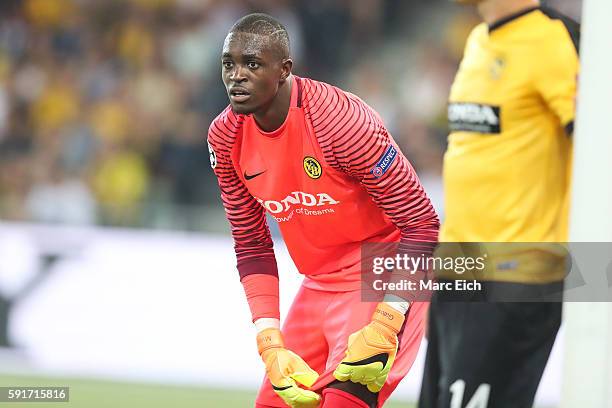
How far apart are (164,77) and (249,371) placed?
467 centimetres

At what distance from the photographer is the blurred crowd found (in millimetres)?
10922

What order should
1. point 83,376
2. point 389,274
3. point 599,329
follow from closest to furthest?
point 599,329 < point 389,274 < point 83,376

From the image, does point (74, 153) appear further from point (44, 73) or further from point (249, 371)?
point (249, 371)

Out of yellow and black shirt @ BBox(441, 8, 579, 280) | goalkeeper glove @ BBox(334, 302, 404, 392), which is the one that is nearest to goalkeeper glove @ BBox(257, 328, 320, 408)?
goalkeeper glove @ BBox(334, 302, 404, 392)

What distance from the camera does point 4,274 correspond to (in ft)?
28.2

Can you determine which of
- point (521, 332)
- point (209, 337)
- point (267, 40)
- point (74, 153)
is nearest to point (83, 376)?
point (209, 337)

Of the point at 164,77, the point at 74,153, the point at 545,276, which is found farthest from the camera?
the point at 164,77

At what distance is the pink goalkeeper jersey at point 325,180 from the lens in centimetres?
396

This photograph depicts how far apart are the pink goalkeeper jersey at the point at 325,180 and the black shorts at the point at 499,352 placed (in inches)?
32.1

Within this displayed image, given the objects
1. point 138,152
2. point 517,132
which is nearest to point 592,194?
point 517,132

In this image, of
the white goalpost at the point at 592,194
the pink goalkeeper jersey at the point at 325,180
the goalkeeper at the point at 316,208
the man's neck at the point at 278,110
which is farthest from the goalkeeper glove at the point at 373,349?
the man's neck at the point at 278,110

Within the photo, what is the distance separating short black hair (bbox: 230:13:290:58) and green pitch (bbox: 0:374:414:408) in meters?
3.98

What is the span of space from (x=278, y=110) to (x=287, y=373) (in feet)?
3.07

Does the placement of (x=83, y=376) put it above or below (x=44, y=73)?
below
